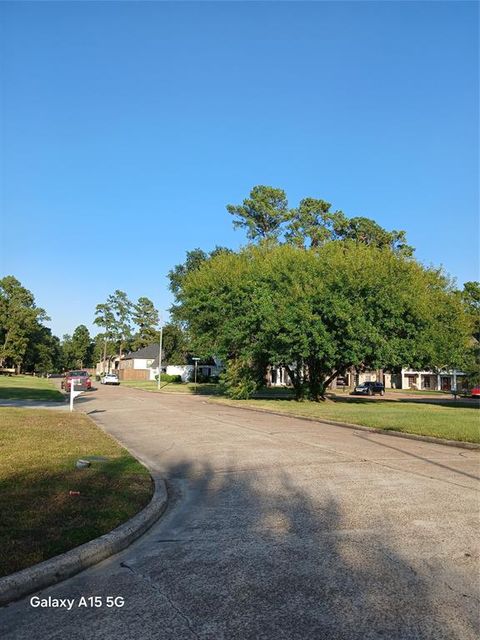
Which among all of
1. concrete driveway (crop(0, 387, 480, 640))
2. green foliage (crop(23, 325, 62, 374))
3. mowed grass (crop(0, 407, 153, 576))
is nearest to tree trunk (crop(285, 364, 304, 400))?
mowed grass (crop(0, 407, 153, 576))

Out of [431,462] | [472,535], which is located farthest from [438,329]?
[472,535]

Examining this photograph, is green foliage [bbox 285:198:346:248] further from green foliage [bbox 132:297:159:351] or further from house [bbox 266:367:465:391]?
green foliage [bbox 132:297:159:351]

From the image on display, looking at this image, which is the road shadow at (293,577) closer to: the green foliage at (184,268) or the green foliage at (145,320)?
the green foliage at (184,268)

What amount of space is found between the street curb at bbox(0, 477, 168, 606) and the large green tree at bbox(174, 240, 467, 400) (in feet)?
76.7

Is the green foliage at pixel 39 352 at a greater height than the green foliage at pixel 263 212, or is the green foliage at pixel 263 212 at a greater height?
the green foliage at pixel 263 212

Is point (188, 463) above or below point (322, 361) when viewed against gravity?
below

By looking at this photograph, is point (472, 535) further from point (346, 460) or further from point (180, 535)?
point (346, 460)

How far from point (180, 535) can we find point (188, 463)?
4.86 metres

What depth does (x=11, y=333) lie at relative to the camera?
88625 mm

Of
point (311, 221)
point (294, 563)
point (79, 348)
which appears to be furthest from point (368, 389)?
point (79, 348)

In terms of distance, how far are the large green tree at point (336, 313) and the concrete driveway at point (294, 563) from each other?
62.9 feet

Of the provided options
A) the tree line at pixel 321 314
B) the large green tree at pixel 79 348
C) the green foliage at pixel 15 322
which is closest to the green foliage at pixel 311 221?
the tree line at pixel 321 314

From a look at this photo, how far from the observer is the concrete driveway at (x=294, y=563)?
3873 mm

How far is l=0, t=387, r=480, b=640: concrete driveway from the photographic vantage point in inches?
152
